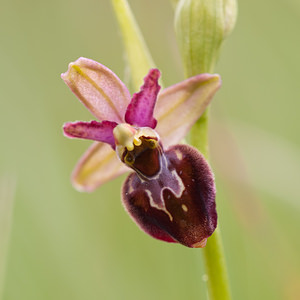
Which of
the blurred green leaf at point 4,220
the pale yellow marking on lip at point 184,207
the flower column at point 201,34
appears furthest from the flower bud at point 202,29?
the blurred green leaf at point 4,220

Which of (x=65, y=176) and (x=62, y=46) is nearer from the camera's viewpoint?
(x=65, y=176)

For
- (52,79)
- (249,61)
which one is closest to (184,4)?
(52,79)

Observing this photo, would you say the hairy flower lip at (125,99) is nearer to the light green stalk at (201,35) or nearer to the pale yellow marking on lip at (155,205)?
the light green stalk at (201,35)

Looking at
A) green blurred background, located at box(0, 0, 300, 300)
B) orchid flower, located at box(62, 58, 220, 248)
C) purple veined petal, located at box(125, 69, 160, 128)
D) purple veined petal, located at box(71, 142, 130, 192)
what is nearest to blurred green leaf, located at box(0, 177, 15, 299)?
green blurred background, located at box(0, 0, 300, 300)

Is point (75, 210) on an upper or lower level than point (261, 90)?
lower

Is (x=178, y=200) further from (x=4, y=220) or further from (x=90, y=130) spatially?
(x=4, y=220)

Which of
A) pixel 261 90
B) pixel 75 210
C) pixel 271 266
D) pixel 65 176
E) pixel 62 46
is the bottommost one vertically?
pixel 271 266

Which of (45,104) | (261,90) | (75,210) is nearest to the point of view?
(75,210)

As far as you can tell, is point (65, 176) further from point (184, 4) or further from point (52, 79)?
point (184, 4)
